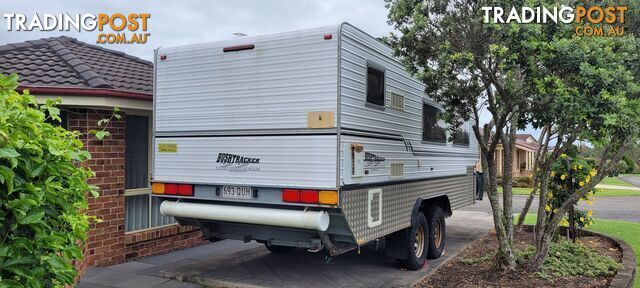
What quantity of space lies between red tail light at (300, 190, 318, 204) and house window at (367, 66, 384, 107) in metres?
1.36

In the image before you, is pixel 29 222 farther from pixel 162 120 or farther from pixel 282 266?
pixel 282 266

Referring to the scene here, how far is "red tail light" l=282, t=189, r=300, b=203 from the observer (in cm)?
532

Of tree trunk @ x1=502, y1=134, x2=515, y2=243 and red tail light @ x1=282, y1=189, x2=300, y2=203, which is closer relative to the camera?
red tail light @ x1=282, y1=189, x2=300, y2=203

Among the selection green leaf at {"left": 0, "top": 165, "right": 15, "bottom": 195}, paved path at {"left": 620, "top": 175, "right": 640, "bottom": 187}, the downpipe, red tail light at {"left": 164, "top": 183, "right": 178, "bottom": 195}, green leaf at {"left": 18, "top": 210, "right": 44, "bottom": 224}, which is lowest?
paved path at {"left": 620, "top": 175, "right": 640, "bottom": 187}

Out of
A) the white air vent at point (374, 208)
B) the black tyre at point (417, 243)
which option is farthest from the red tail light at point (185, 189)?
the black tyre at point (417, 243)

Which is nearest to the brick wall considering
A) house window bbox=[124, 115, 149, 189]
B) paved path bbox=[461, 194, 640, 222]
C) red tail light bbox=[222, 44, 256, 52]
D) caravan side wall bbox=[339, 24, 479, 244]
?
house window bbox=[124, 115, 149, 189]

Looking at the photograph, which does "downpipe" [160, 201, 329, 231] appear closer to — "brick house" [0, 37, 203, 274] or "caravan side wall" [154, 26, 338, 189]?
"caravan side wall" [154, 26, 338, 189]

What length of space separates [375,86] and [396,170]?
116cm

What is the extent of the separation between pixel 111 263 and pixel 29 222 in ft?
16.5

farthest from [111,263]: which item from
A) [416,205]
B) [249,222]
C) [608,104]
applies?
[608,104]

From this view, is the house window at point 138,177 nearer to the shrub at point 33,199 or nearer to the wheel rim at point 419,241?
the wheel rim at point 419,241

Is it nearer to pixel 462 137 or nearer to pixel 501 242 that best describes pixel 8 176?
pixel 501 242

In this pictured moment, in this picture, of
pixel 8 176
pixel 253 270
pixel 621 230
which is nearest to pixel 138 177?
pixel 253 270

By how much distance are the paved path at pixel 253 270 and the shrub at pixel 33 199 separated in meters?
3.63
